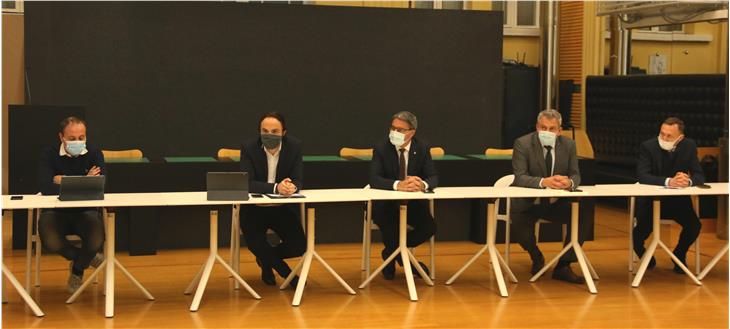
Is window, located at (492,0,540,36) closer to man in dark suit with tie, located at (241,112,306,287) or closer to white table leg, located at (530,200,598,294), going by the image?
white table leg, located at (530,200,598,294)

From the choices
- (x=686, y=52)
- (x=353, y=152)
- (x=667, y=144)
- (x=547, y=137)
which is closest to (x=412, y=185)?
(x=547, y=137)

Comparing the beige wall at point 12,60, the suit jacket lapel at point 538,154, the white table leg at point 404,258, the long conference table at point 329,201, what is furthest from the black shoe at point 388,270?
the beige wall at point 12,60

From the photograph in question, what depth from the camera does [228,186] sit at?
5715 millimetres

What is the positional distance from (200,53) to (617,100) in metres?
5.14

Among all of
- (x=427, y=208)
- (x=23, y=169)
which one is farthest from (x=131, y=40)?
(x=427, y=208)

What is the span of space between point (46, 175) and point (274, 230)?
1444mm

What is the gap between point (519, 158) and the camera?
6723 millimetres

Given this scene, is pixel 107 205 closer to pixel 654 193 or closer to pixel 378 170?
pixel 378 170

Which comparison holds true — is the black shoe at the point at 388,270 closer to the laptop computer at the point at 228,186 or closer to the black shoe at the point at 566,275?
the black shoe at the point at 566,275

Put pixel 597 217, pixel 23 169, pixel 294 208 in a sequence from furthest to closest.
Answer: pixel 597 217 < pixel 23 169 < pixel 294 208

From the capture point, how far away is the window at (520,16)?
1321 centimetres

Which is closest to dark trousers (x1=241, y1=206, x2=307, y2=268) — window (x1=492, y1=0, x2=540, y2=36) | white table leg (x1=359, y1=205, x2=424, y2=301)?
white table leg (x1=359, y1=205, x2=424, y2=301)

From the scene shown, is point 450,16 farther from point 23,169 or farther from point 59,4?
point 23,169

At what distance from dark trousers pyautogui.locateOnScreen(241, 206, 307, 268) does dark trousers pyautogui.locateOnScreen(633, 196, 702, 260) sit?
2.48m
